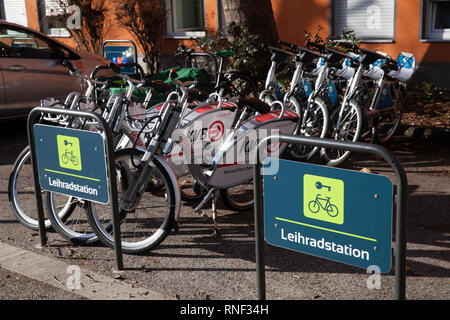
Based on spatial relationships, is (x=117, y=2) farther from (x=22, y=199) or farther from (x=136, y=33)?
(x=22, y=199)

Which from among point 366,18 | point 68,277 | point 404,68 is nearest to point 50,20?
point 366,18

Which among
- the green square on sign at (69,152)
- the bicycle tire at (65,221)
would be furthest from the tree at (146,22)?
the green square on sign at (69,152)

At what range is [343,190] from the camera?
9.73 ft

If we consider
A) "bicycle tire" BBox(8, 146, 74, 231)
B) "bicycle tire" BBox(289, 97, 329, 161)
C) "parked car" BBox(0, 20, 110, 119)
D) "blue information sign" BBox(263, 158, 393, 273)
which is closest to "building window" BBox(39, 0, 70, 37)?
"parked car" BBox(0, 20, 110, 119)

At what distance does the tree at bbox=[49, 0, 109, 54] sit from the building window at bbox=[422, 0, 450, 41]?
7.29m

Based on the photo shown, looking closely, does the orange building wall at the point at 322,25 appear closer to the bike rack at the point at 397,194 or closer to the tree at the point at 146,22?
the tree at the point at 146,22

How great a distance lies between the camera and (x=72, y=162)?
4.35 metres

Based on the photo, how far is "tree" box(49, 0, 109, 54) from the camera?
1473cm

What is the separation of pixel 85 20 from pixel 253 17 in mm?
5824

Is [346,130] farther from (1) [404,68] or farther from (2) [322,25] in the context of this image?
(2) [322,25]

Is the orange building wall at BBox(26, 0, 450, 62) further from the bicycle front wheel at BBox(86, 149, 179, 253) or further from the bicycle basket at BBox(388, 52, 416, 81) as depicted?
the bicycle front wheel at BBox(86, 149, 179, 253)
